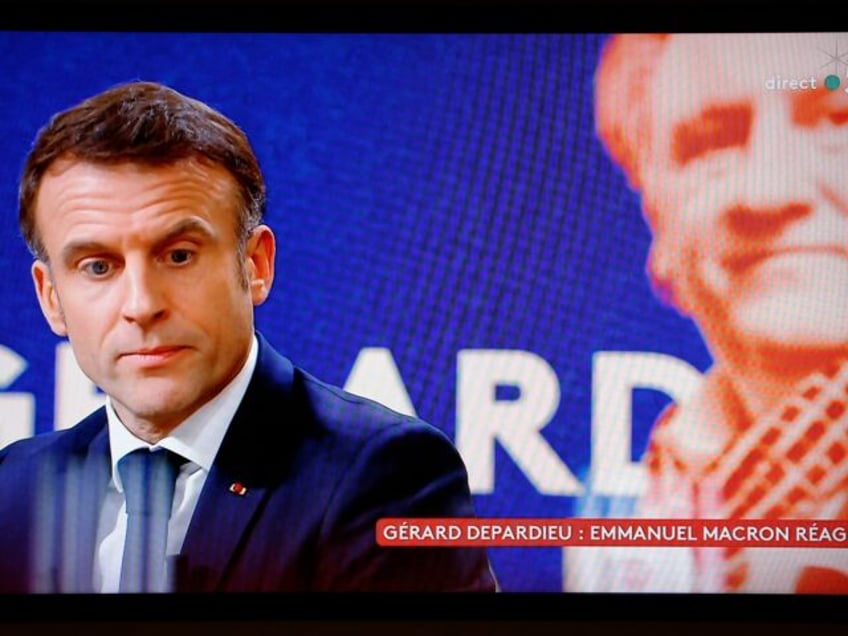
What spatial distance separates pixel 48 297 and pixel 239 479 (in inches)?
24.8

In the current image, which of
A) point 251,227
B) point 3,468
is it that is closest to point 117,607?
point 3,468

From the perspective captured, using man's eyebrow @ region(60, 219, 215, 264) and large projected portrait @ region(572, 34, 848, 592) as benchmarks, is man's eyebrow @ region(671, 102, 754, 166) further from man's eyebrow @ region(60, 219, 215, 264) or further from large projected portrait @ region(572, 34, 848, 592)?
man's eyebrow @ region(60, 219, 215, 264)

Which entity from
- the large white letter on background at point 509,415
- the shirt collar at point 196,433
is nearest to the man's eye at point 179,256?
the shirt collar at point 196,433

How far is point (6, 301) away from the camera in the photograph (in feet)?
9.21

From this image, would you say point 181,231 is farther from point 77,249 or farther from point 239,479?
point 239,479

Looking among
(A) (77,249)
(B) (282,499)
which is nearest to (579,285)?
(B) (282,499)

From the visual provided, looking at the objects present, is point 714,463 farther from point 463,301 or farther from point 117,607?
point 117,607

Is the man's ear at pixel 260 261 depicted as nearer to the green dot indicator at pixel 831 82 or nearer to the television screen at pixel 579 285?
the television screen at pixel 579 285

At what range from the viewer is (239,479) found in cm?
277

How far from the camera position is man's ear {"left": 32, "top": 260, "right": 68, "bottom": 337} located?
2.79 metres

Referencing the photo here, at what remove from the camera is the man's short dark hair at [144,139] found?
2.76 meters

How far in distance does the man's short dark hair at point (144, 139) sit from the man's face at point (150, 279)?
3 centimetres

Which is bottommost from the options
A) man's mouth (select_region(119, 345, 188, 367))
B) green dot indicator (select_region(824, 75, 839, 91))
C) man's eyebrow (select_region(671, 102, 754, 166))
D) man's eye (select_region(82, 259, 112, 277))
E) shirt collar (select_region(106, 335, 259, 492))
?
shirt collar (select_region(106, 335, 259, 492))

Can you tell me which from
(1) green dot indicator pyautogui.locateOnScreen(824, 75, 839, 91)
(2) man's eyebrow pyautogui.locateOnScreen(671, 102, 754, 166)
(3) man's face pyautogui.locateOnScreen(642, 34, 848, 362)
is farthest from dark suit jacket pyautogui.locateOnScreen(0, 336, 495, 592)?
(1) green dot indicator pyautogui.locateOnScreen(824, 75, 839, 91)
